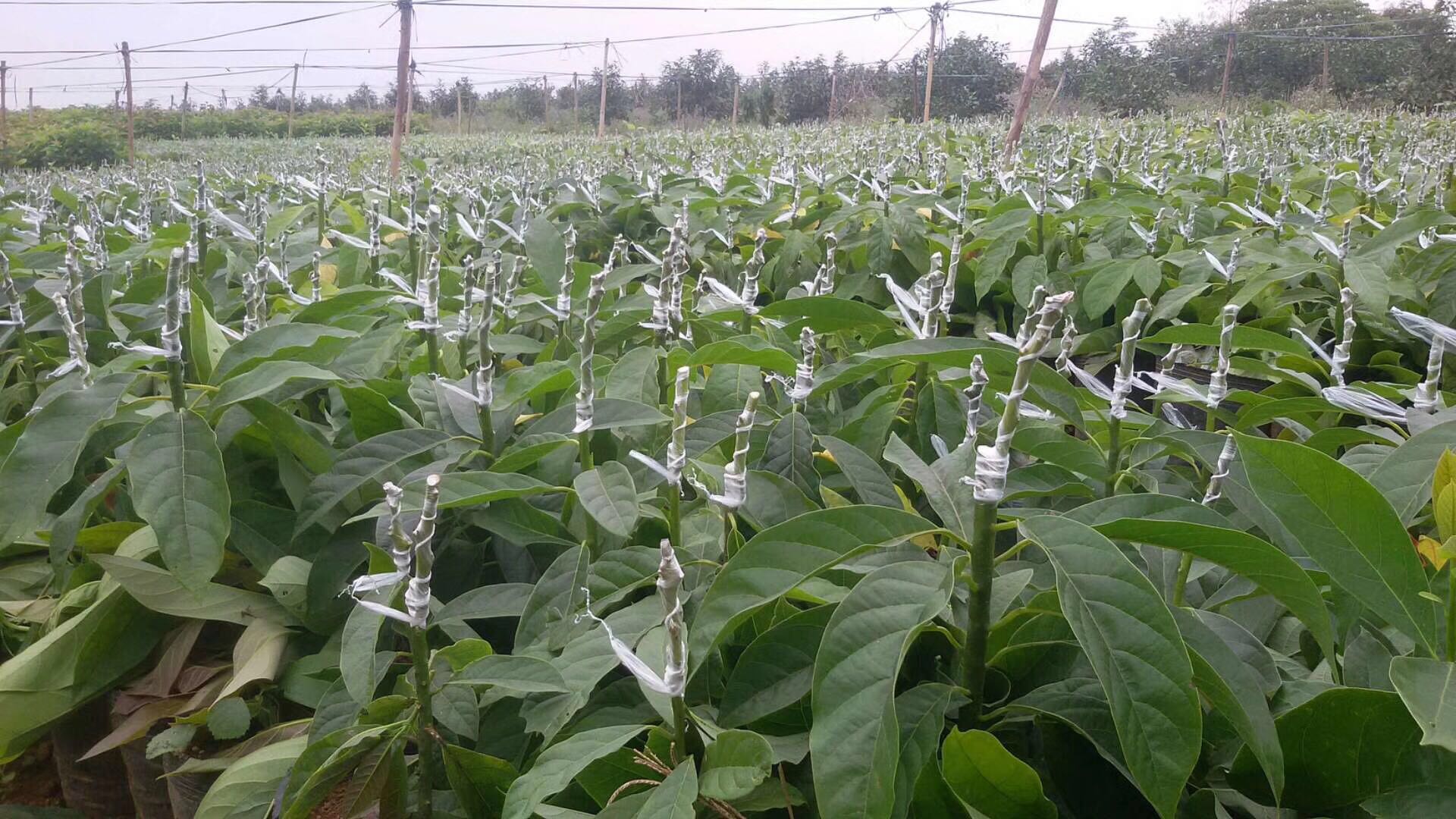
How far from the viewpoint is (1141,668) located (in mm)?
701

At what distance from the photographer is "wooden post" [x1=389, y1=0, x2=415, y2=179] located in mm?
7199

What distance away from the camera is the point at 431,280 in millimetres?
1554

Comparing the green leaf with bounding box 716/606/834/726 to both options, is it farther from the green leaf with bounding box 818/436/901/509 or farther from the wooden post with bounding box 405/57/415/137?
the wooden post with bounding box 405/57/415/137

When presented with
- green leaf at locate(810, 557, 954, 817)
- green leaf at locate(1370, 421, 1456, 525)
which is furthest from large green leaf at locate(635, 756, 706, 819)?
green leaf at locate(1370, 421, 1456, 525)

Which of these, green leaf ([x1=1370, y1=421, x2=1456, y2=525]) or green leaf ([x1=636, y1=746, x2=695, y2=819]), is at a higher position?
green leaf ([x1=1370, y1=421, x2=1456, y2=525])

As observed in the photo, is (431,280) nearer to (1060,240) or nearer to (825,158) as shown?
(1060,240)

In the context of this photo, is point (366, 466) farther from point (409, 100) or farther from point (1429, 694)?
point (409, 100)

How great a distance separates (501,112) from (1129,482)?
41.3 meters

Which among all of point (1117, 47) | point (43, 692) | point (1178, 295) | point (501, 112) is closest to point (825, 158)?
point (1178, 295)

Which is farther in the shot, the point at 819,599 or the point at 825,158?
the point at 825,158

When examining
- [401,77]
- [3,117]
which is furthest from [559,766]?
[3,117]

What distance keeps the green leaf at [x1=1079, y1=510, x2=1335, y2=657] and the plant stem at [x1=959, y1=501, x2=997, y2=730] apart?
9 cm

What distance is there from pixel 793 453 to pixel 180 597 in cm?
92

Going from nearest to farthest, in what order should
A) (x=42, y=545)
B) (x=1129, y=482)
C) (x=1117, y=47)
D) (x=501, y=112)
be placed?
(x=1129, y=482) → (x=42, y=545) → (x=1117, y=47) → (x=501, y=112)
